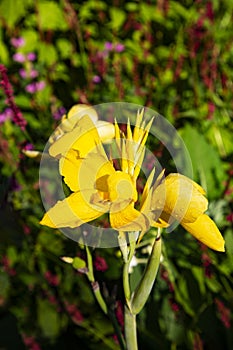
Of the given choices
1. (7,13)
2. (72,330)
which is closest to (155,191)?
(72,330)

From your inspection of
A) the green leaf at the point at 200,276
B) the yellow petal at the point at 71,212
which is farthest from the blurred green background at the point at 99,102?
the yellow petal at the point at 71,212

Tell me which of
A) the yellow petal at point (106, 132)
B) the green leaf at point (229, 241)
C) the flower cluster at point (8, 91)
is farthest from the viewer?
the green leaf at point (229, 241)

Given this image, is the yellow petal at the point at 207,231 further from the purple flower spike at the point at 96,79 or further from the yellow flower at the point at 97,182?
the purple flower spike at the point at 96,79

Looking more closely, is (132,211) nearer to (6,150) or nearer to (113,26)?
(6,150)

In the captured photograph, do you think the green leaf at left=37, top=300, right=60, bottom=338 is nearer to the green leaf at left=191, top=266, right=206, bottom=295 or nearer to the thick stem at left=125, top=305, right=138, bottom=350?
the green leaf at left=191, top=266, right=206, bottom=295

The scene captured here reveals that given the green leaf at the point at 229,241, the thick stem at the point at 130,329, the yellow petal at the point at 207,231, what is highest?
the yellow petal at the point at 207,231

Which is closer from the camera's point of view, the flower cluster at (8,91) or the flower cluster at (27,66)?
the flower cluster at (8,91)
